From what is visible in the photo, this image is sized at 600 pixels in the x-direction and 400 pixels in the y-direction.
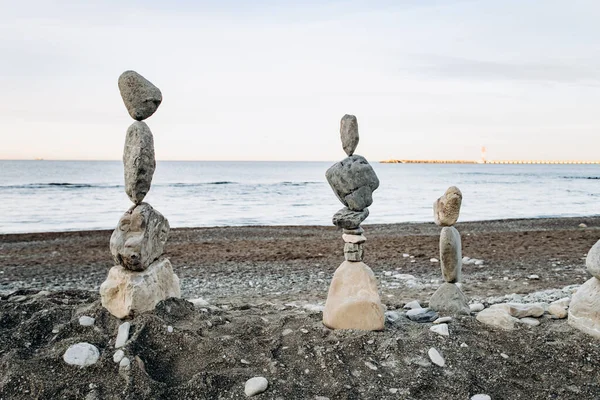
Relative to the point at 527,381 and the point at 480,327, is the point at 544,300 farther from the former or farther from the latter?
the point at 527,381

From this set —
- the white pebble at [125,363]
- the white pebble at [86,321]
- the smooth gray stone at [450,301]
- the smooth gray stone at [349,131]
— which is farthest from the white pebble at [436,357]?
the white pebble at [86,321]

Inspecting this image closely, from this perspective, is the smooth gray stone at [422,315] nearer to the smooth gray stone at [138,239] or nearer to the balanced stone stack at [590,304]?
the balanced stone stack at [590,304]

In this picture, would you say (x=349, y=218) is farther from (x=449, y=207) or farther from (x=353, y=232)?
(x=449, y=207)

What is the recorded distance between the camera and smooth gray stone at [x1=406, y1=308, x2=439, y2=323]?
219 inches

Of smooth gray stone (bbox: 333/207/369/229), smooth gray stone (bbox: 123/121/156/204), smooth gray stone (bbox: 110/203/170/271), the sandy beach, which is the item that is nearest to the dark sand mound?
the sandy beach

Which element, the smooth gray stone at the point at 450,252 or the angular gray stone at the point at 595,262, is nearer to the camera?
the angular gray stone at the point at 595,262

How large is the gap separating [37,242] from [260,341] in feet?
39.6

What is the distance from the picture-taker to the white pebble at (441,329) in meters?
4.89

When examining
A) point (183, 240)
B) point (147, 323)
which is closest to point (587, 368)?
point (147, 323)

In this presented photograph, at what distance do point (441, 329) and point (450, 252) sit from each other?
3.74 feet

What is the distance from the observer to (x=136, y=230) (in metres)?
5.31

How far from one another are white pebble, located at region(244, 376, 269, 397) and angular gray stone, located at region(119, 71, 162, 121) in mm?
2983

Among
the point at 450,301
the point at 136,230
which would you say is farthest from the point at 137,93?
the point at 450,301

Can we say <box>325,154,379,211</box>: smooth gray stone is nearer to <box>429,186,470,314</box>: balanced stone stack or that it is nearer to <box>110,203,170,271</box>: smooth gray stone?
<box>429,186,470,314</box>: balanced stone stack
